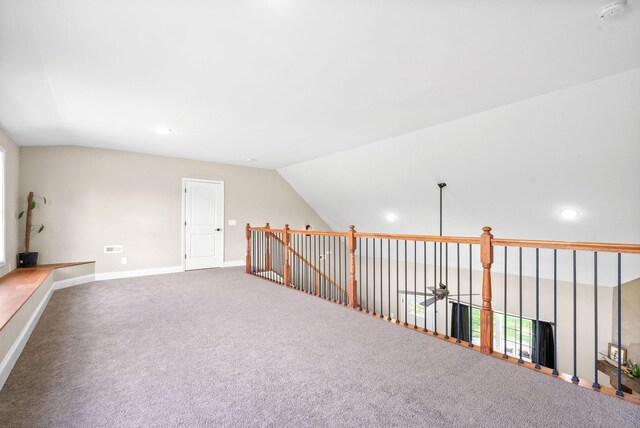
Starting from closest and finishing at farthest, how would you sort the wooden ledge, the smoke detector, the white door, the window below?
the smoke detector < the wooden ledge < the white door < the window below

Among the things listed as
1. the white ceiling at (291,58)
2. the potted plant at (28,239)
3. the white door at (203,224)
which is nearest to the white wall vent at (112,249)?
A: the potted plant at (28,239)

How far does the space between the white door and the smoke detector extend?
6286 mm

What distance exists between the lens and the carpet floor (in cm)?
170

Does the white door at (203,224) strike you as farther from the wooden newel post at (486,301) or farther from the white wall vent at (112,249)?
the wooden newel post at (486,301)

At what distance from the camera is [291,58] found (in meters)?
2.50

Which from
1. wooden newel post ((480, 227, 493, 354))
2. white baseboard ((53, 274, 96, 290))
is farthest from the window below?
white baseboard ((53, 274, 96, 290))

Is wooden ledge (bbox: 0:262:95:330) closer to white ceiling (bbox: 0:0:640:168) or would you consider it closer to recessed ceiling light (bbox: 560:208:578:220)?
white ceiling (bbox: 0:0:640:168)

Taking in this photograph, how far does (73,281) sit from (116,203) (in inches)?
56.9

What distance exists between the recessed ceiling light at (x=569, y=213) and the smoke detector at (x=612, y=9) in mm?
3383

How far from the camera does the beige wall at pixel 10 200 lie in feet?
13.6

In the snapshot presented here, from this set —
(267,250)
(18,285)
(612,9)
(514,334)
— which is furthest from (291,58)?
(514,334)

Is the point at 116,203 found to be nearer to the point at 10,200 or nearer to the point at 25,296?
the point at 10,200

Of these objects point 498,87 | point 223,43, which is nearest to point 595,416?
point 498,87

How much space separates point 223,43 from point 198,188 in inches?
185
